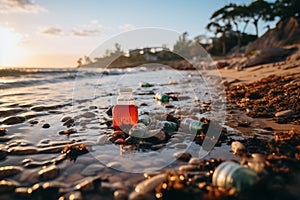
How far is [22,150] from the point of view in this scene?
2.64 meters

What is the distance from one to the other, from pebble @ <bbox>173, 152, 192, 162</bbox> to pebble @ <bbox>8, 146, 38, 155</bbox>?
5.66ft

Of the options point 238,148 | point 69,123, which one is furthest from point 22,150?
point 238,148

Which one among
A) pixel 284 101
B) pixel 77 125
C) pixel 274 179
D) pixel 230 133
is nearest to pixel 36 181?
pixel 77 125

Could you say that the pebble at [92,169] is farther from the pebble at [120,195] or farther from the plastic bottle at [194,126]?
the plastic bottle at [194,126]

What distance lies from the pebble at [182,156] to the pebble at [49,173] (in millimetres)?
1246

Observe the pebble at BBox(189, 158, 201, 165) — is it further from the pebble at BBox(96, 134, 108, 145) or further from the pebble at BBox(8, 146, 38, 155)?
the pebble at BBox(8, 146, 38, 155)

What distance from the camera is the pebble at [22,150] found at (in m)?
2.58

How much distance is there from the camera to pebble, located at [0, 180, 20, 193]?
5.93ft

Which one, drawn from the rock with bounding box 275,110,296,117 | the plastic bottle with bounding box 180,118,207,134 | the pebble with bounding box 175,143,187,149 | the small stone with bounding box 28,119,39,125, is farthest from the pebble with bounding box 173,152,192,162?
the small stone with bounding box 28,119,39,125

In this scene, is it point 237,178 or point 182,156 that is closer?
point 237,178

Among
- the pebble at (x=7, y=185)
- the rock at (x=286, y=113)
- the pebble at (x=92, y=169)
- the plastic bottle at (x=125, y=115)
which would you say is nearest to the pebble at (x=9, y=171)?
the pebble at (x=7, y=185)

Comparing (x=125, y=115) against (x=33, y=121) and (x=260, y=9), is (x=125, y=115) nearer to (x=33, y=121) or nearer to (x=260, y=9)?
(x=33, y=121)

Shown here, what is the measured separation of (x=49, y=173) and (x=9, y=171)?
0.42 metres

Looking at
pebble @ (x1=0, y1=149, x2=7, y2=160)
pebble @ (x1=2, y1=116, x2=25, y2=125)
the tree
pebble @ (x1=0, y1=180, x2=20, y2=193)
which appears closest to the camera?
pebble @ (x1=0, y1=180, x2=20, y2=193)
